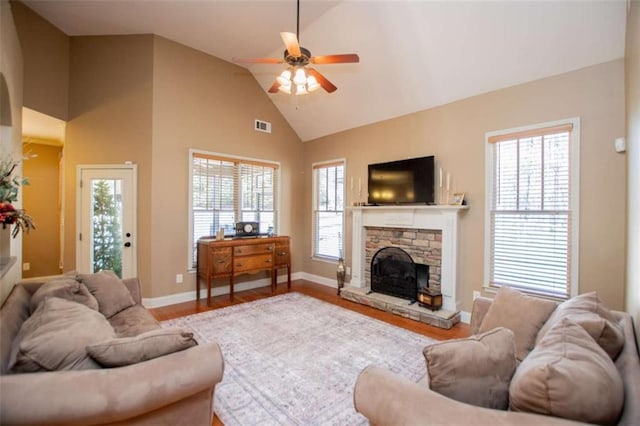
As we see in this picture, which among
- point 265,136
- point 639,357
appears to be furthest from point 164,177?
point 639,357

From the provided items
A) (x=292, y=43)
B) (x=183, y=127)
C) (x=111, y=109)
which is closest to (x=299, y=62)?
(x=292, y=43)

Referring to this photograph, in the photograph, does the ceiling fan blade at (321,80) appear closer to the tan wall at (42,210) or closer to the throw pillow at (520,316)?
the throw pillow at (520,316)

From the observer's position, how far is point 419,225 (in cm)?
423

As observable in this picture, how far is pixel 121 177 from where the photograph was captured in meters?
4.30

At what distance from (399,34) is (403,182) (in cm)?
196

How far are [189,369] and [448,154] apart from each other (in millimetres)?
3911

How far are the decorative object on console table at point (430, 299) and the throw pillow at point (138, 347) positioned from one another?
3176 millimetres

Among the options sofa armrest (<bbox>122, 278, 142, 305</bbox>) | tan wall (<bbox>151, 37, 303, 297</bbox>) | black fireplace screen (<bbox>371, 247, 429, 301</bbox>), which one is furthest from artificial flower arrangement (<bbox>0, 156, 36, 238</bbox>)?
black fireplace screen (<bbox>371, 247, 429, 301</bbox>)

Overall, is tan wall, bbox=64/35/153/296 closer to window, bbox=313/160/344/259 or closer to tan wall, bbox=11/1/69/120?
tan wall, bbox=11/1/69/120

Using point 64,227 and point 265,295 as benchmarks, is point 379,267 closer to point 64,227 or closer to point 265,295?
point 265,295

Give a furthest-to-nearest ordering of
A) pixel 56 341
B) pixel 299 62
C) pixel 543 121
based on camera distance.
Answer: pixel 543 121 → pixel 299 62 → pixel 56 341

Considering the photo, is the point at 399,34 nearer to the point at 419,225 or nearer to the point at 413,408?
the point at 419,225

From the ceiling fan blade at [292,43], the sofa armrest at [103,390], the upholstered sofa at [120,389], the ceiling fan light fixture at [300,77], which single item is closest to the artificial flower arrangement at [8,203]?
the upholstered sofa at [120,389]

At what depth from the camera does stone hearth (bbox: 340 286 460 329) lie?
11.9 feet
